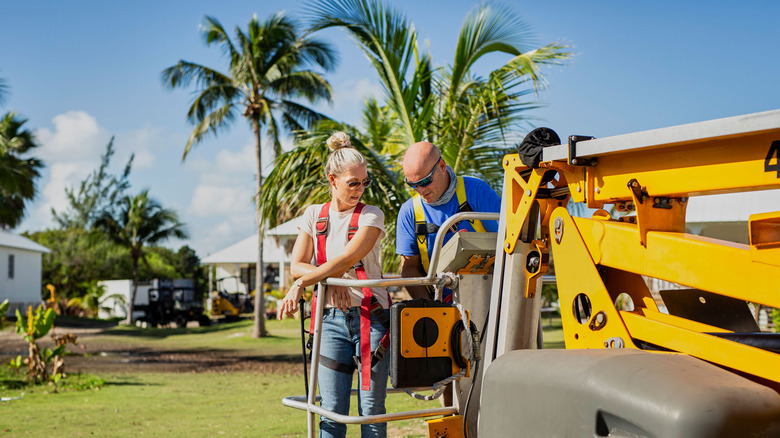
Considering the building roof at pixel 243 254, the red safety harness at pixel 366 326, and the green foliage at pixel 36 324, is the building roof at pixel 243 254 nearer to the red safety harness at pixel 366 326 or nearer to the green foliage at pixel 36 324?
the green foliage at pixel 36 324

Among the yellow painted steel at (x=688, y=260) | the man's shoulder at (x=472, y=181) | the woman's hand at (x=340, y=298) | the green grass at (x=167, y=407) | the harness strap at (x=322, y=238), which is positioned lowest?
the green grass at (x=167, y=407)

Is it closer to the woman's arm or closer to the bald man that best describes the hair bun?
the bald man

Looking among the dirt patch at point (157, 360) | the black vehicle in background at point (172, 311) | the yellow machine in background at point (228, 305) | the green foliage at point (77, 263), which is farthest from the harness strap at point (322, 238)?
the green foliage at point (77, 263)

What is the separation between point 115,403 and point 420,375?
29.2 ft

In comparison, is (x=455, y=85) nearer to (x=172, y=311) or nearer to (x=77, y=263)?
(x=172, y=311)

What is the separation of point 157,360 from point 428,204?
16.1 meters

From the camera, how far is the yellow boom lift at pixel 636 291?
207cm

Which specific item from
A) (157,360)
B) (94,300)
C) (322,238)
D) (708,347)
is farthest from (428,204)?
(94,300)

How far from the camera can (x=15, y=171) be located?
72.1 feet

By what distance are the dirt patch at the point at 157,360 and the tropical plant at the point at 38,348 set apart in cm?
214

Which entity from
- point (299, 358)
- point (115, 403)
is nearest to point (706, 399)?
point (115, 403)

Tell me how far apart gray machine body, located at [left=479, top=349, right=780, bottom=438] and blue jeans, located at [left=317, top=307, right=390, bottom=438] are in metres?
1.21

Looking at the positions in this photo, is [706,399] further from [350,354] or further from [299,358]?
[299,358]

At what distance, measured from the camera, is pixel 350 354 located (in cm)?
396
